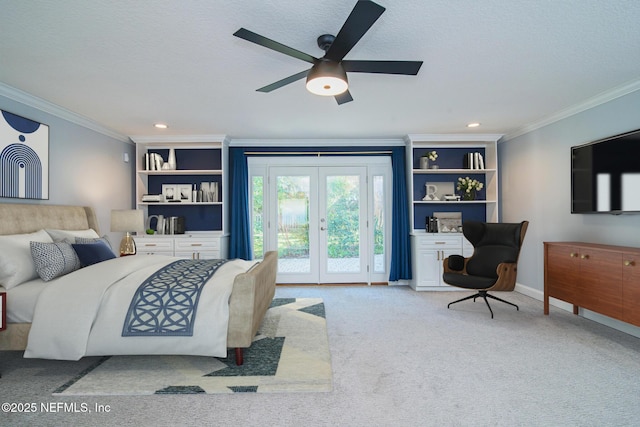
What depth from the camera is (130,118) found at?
4.27 meters

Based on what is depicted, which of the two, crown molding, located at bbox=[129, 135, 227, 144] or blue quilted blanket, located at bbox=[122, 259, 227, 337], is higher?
crown molding, located at bbox=[129, 135, 227, 144]

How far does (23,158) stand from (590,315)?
20.1ft

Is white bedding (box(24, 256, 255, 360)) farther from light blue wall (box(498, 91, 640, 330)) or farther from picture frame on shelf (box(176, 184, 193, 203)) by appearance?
light blue wall (box(498, 91, 640, 330))

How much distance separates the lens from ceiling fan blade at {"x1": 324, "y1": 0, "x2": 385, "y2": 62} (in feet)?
5.42

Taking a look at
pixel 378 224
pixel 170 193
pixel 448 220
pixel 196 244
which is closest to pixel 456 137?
pixel 448 220

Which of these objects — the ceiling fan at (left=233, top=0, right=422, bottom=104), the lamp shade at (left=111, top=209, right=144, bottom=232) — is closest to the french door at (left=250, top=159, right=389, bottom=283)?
the lamp shade at (left=111, top=209, right=144, bottom=232)

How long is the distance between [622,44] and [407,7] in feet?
5.64

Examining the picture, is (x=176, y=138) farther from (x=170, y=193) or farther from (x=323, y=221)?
(x=323, y=221)

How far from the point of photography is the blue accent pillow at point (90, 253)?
3.10 metres

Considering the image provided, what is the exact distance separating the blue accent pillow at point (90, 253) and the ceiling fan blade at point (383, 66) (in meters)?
2.77

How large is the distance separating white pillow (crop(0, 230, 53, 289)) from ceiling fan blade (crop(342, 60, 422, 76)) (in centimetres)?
292

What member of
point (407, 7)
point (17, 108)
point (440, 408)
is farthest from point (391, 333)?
point (17, 108)

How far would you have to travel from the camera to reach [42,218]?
3.45 metres

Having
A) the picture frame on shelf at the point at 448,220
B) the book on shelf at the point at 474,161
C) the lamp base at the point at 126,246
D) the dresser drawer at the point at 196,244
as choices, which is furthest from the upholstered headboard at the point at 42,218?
the book on shelf at the point at 474,161
